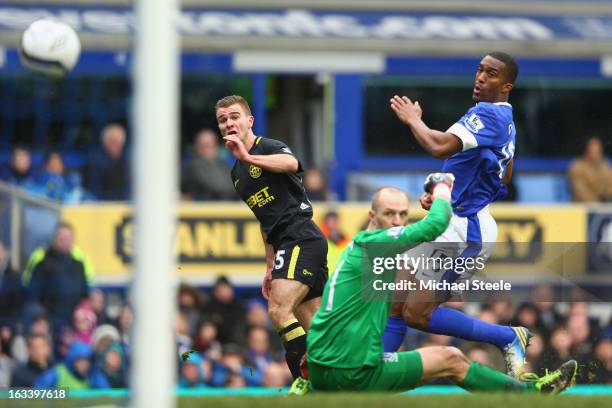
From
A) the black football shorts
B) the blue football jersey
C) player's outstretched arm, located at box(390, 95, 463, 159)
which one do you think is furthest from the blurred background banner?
player's outstretched arm, located at box(390, 95, 463, 159)

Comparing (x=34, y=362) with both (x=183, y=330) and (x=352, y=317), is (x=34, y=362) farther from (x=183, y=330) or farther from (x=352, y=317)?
(x=352, y=317)

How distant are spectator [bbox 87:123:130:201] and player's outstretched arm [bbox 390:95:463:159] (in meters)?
6.96

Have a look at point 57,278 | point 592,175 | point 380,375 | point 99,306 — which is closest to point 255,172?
point 380,375

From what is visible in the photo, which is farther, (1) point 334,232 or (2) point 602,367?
(1) point 334,232

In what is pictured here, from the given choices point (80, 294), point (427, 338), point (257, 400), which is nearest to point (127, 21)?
point (80, 294)

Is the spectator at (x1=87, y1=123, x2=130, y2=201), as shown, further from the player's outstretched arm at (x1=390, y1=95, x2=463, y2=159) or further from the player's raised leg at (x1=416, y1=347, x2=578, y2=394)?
the player's raised leg at (x1=416, y1=347, x2=578, y2=394)

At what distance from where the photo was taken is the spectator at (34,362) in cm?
1252

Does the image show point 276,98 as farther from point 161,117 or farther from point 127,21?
point 161,117

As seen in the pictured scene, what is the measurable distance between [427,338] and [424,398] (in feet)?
24.2

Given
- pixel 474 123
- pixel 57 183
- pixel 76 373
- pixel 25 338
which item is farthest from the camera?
pixel 57 183

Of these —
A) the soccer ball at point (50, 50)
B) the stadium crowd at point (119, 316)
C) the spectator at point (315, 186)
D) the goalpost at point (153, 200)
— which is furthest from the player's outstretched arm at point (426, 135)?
the spectator at point (315, 186)

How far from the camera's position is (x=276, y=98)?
54.2 ft

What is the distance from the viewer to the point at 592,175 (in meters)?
15.9

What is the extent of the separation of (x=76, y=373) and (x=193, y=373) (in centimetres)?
119
